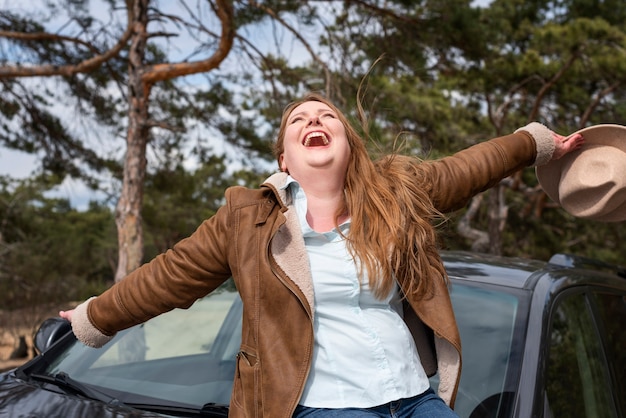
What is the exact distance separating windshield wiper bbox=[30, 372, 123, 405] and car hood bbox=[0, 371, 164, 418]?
0.04 metres

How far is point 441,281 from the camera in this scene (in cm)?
208

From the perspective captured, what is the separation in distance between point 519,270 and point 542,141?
613mm

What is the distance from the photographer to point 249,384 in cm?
185

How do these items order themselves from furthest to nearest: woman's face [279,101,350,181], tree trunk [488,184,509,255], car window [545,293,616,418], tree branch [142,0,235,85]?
tree trunk [488,184,509,255]
tree branch [142,0,235,85]
car window [545,293,616,418]
woman's face [279,101,350,181]

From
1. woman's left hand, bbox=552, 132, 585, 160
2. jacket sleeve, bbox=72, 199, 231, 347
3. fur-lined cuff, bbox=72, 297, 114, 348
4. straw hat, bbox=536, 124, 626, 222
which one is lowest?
fur-lined cuff, bbox=72, 297, 114, 348

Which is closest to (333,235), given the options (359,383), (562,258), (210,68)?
(359,383)

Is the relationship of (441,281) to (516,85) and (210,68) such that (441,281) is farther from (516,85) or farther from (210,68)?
(516,85)

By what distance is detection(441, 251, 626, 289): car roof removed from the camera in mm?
2781

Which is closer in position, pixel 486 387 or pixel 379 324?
pixel 379 324

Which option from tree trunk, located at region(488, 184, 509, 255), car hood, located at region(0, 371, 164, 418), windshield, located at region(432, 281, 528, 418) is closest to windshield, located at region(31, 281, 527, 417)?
windshield, located at region(432, 281, 528, 418)

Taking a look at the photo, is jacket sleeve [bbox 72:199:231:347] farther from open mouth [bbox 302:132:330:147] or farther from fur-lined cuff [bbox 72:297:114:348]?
open mouth [bbox 302:132:330:147]

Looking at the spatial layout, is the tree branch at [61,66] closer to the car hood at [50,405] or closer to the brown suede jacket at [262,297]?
the car hood at [50,405]

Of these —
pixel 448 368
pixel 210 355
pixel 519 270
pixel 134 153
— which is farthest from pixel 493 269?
pixel 134 153

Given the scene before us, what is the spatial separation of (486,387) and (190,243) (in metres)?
1.12
